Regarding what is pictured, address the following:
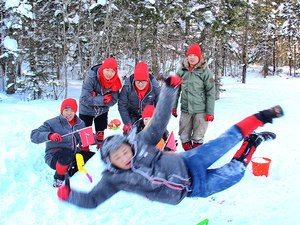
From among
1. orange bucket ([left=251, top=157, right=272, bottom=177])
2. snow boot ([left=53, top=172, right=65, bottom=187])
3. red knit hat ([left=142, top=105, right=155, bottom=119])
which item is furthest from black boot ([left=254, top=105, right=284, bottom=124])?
snow boot ([left=53, top=172, right=65, bottom=187])

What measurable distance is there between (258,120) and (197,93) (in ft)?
4.86

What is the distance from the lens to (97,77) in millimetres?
3920

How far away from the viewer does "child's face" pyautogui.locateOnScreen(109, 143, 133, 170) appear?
80.0 inches

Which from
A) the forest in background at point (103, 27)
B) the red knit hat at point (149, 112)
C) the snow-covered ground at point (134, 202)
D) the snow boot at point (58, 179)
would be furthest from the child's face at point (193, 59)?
the forest in background at point (103, 27)

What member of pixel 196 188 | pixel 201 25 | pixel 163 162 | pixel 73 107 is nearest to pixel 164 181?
pixel 163 162

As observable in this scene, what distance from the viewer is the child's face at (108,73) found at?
374 cm

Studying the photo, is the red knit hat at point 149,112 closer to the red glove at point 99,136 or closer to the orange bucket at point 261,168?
the red glove at point 99,136

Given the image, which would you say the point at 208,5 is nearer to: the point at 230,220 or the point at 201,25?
the point at 201,25

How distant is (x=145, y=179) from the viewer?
2148 millimetres

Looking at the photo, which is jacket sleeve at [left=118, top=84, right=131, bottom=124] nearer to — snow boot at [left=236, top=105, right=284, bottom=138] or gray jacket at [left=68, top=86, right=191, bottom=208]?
gray jacket at [left=68, top=86, right=191, bottom=208]

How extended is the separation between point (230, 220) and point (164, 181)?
1.13 metres

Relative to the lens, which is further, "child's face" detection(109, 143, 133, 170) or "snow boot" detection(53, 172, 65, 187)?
"snow boot" detection(53, 172, 65, 187)

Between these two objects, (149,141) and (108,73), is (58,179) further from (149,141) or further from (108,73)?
(149,141)

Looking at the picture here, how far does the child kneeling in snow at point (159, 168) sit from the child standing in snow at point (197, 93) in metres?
1.44
